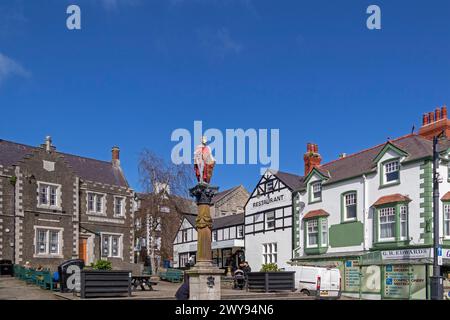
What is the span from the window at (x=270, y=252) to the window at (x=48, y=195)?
15.6m

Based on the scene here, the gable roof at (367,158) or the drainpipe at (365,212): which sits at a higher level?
the gable roof at (367,158)

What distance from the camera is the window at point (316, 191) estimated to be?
36469mm

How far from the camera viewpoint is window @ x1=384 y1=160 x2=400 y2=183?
101ft

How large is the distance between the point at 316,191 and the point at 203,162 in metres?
21.3

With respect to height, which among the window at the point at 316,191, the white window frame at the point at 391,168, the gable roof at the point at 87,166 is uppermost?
the gable roof at the point at 87,166

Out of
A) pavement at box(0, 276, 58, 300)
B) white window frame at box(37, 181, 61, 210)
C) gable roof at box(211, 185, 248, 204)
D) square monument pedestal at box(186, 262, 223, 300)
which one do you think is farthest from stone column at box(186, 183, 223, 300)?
gable roof at box(211, 185, 248, 204)

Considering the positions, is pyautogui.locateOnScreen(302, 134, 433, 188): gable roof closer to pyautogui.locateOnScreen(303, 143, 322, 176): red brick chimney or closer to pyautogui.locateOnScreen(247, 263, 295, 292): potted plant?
pyautogui.locateOnScreen(303, 143, 322, 176): red brick chimney

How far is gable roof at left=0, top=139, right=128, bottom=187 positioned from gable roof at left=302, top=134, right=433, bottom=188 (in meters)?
16.0

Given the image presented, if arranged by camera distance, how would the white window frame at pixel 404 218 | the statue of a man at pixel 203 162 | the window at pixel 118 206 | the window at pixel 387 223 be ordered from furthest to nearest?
the window at pixel 118 206 → the window at pixel 387 223 → the white window frame at pixel 404 218 → the statue of a man at pixel 203 162

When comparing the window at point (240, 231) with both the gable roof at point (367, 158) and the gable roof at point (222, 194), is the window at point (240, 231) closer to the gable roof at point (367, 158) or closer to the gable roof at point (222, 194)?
the gable roof at point (367, 158)

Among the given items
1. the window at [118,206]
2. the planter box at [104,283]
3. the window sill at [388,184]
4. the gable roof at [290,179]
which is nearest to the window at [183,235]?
the window at [118,206]

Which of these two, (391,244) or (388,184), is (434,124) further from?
(391,244)

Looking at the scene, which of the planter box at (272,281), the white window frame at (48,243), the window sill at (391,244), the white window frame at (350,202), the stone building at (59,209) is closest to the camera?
the planter box at (272,281)
